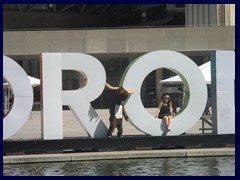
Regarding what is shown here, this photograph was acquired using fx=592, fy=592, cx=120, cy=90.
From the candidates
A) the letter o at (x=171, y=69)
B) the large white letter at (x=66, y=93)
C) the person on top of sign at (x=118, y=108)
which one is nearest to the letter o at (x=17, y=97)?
Result: the large white letter at (x=66, y=93)

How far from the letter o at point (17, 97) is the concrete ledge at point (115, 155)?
894 millimetres

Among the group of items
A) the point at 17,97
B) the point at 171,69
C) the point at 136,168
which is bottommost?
the point at 136,168

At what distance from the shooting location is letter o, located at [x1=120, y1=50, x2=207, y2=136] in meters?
15.0

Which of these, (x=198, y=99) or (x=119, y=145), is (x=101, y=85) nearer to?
(x=119, y=145)

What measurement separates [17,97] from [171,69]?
13.0 feet

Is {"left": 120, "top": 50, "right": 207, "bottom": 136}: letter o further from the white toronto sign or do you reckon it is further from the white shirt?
the white shirt

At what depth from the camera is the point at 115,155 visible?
13.7 meters

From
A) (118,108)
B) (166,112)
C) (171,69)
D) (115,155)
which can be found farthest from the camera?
(166,112)

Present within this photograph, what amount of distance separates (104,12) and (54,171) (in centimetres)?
6972

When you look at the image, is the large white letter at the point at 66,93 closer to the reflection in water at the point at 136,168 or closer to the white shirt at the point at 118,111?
the white shirt at the point at 118,111

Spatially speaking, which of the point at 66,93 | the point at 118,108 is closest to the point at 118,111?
the point at 118,108

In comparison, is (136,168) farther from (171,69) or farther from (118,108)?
(171,69)

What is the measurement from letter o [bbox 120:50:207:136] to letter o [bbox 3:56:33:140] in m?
2.45

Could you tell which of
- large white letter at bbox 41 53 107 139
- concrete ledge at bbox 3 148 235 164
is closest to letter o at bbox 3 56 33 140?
large white letter at bbox 41 53 107 139
